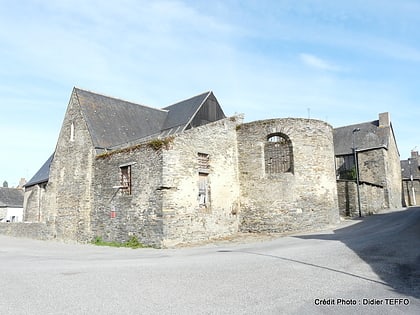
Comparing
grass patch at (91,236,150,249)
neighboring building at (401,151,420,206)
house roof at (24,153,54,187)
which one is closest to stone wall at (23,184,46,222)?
house roof at (24,153,54,187)

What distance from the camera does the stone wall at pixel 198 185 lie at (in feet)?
47.6

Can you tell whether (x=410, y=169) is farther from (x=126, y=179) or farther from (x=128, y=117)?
(x=126, y=179)

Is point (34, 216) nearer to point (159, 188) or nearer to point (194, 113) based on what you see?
point (194, 113)

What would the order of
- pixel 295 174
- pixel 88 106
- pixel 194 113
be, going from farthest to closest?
pixel 194 113 → pixel 88 106 → pixel 295 174

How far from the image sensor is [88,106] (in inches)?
830

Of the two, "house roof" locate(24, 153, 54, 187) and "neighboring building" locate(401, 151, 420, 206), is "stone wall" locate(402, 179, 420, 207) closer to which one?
"neighboring building" locate(401, 151, 420, 206)

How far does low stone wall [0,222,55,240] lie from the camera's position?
21.4m

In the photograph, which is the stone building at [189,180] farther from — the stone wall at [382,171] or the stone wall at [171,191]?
the stone wall at [382,171]

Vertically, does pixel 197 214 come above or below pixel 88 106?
below

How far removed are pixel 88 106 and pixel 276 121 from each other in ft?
37.2

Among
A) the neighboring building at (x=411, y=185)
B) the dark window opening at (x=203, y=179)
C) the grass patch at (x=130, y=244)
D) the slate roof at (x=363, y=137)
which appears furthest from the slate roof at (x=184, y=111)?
the neighboring building at (x=411, y=185)

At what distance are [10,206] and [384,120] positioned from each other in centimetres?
4084

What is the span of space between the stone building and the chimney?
1803 centimetres

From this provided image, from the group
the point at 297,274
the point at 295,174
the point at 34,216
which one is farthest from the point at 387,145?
the point at 34,216
